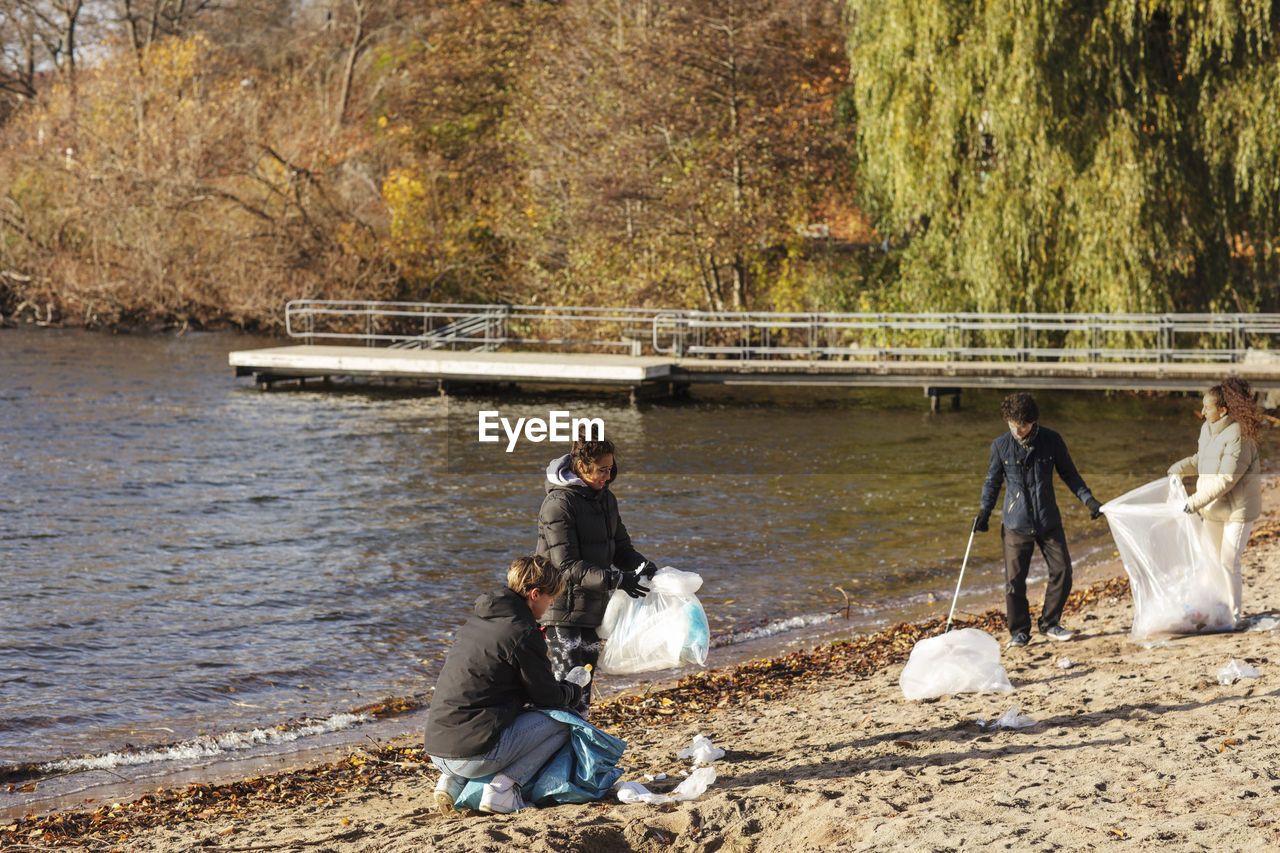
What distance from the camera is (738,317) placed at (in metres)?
31.7

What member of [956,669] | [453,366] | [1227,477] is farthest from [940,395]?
[956,669]

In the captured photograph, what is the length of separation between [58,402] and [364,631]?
18005mm

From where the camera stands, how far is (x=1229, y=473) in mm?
8500

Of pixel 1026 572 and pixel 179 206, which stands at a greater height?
pixel 179 206

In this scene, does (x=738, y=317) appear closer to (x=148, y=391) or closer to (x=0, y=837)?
(x=148, y=391)

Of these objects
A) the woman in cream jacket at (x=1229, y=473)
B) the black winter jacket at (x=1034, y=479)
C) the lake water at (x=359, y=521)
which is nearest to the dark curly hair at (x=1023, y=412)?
the black winter jacket at (x=1034, y=479)

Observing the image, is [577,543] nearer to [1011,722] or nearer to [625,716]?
[625,716]

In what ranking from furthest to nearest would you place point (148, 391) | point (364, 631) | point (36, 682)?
point (148, 391) < point (364, 631) < point (36, 682)

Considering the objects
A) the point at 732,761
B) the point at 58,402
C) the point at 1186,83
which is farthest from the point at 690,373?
the point at 732,761

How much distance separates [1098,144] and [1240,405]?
17024mm

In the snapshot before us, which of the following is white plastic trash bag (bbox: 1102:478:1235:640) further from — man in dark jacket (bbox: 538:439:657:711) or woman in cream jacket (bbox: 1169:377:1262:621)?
man in dark jacket (bbox: 538:439:657:711)

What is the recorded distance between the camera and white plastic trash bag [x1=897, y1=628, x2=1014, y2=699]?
8016 mm

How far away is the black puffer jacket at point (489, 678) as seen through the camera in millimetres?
5895

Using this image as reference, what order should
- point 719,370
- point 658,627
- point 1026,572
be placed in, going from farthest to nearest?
1. point 719,370
2. point 1026,572
3. point 658,627
